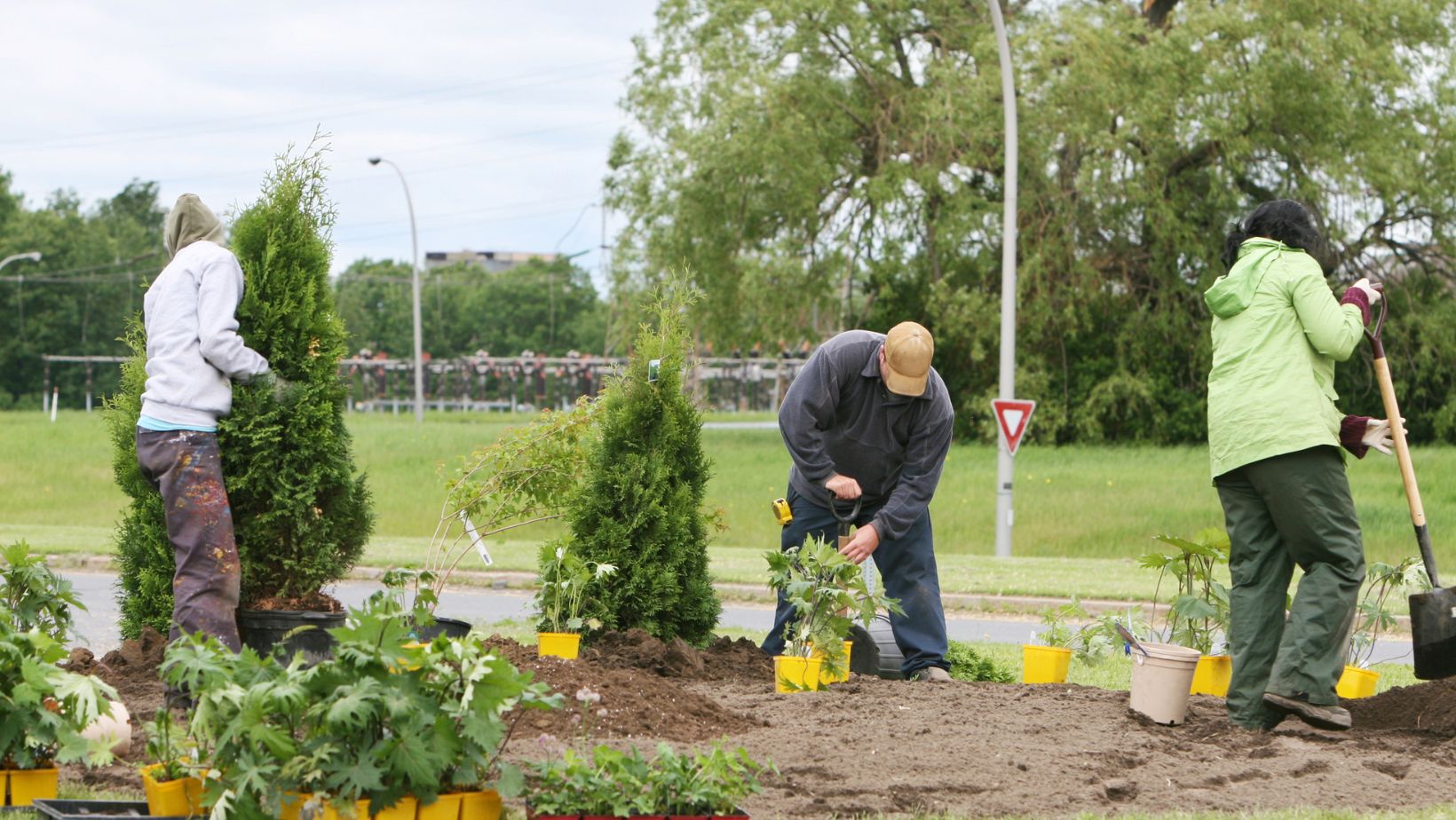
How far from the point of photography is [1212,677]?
6.55m

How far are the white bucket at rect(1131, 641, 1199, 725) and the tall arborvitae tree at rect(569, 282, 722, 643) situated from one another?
7.37ft

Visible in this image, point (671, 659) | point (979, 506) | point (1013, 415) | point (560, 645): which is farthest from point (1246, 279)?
point (979, 506)

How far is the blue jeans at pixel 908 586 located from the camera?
22.5 ft

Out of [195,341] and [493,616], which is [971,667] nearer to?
[195,341]

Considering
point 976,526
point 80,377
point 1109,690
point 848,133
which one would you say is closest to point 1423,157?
point 848,133

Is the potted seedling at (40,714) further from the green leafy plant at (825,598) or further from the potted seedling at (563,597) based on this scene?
the green leafy plant at (825,598)

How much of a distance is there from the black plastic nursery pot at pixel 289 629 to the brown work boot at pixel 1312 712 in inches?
145

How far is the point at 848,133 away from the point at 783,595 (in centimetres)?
2361

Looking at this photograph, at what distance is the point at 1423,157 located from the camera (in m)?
26.6

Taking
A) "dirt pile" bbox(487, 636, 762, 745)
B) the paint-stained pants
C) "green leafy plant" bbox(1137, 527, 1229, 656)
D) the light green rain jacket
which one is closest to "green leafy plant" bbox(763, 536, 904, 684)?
"dirt pile" bbox(487, 636, 762, 745)

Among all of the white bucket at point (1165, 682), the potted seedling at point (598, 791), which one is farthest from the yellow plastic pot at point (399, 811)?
the white bucket at point (1165, 682)

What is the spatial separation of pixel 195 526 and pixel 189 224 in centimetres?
131

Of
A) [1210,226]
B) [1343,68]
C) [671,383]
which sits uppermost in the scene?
[1343,68]

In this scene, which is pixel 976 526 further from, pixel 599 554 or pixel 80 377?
pixel 80 377
